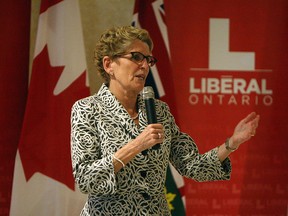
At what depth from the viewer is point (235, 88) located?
146 inches

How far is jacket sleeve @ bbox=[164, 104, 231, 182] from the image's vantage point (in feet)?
7.36

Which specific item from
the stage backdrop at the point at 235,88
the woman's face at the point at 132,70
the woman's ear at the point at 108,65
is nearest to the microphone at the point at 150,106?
the woman's face at the point at 132,70

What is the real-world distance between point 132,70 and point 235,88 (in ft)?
5.53

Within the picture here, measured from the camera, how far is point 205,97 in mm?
3691

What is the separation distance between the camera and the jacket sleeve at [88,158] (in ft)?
6.37

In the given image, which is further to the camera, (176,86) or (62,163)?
(176,86)

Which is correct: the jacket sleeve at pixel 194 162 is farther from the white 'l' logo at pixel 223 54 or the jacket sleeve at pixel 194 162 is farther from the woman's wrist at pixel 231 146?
the white 'l' logo at pixel 223 54

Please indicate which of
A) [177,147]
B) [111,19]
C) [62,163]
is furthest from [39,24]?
[177,147]

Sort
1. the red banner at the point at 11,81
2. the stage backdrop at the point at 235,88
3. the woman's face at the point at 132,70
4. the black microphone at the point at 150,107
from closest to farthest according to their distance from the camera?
the black microphone at the point at 150,107, the woman's face at the point at 132,70, the red banner at the point at 11,81, the stage backdrop at the point at 235,88

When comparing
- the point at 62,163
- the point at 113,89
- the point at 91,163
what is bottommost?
the point at 62,163

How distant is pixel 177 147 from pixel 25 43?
1.62 meters

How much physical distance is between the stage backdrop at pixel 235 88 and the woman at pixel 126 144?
1.41 meters

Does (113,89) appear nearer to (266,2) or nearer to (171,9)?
(171,9)

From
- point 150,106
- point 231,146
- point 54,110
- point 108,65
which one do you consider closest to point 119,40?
point 108,65
